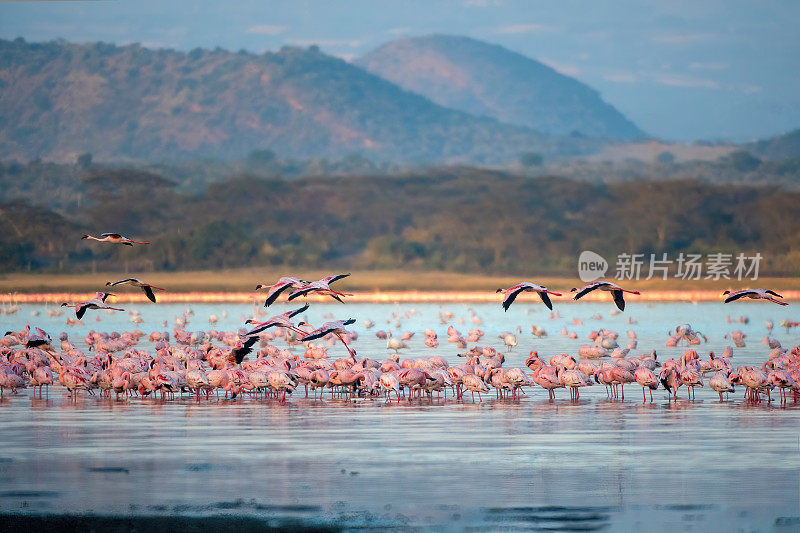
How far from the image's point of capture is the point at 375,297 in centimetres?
6056

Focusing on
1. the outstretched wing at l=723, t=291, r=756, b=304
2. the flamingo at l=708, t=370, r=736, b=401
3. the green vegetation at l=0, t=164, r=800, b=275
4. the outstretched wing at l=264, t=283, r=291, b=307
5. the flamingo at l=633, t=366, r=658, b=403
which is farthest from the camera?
the green vegetation at l=0, t=164, r=800, b=275

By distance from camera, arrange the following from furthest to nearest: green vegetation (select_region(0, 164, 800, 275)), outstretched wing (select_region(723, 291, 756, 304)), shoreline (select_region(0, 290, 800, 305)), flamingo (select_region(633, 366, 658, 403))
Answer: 1. green vegetation (select_region(0, 164, 800, 275))
2. shoreline (select_region(0, 290, 800, 305))
3. flamingo (select_region(633, 366, 658, 403))
4. outstretched wing (select_region(723, 291, 756, 304))

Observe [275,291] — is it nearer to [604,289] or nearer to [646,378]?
[604,289]

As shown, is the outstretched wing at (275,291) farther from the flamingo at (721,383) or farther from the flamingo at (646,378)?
the flamingo at (721,383)

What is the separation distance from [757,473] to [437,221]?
79.0 m

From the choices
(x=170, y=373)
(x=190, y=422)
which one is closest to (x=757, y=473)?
(x=190, y=422)

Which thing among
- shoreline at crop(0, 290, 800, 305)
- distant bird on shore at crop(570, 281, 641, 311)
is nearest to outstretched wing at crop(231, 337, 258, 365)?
distant bird on shore at crop(570, 281, 641, 311)

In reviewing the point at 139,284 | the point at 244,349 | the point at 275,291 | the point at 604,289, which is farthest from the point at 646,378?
the point at 139,284

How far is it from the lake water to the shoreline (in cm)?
3874

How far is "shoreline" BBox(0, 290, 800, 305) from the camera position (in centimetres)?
5566

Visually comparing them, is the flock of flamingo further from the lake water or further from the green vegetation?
the green vegetation

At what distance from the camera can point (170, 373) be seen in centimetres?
1559

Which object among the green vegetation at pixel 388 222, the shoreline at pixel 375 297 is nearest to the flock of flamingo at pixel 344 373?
the shoreline at pixel 375 297

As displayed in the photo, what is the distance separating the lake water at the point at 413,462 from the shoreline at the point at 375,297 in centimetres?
3874
